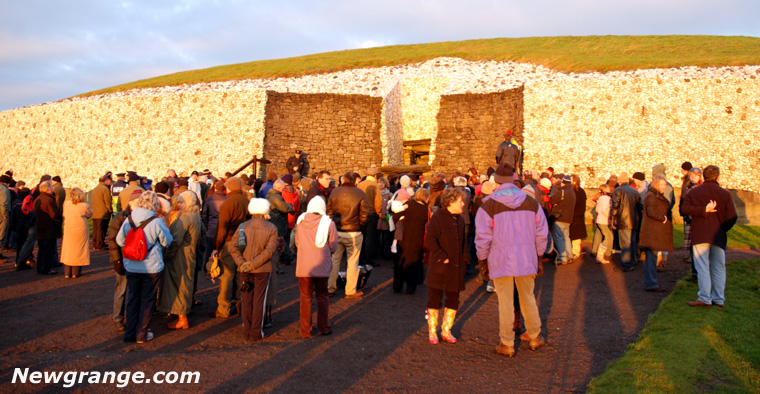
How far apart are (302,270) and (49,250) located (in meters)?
7.27

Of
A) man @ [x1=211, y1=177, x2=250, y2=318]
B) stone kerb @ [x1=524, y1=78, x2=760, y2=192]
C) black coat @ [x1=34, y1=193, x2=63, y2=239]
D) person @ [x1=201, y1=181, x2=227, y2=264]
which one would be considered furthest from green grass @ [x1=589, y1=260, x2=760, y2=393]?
stone kerb @ [x1=524, y1=78, x2=760, y2=192]

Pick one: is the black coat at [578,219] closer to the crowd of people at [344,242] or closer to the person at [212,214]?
the crowd of people at [344,242]

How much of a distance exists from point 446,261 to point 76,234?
25.7ft

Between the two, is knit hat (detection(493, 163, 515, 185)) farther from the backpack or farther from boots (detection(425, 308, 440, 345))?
the backpack

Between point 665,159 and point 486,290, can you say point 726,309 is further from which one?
point 665,159

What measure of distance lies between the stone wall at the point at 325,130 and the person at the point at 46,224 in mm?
14996

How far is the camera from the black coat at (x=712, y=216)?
769 centimetres

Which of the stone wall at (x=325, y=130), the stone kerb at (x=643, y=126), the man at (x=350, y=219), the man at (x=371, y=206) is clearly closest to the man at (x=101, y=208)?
the man at (x=371, y=206)

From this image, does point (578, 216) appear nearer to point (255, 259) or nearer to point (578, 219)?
point (578, 219)

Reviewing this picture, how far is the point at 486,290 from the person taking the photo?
980 cm

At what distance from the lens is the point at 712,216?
775 cm

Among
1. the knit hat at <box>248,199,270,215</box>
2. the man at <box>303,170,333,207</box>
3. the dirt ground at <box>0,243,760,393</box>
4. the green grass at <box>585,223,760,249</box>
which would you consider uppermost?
the man at <box>303,170,333,207</box>

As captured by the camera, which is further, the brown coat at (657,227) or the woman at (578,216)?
the woman at (578,216)

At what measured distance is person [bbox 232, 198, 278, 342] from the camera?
655 centimetres
